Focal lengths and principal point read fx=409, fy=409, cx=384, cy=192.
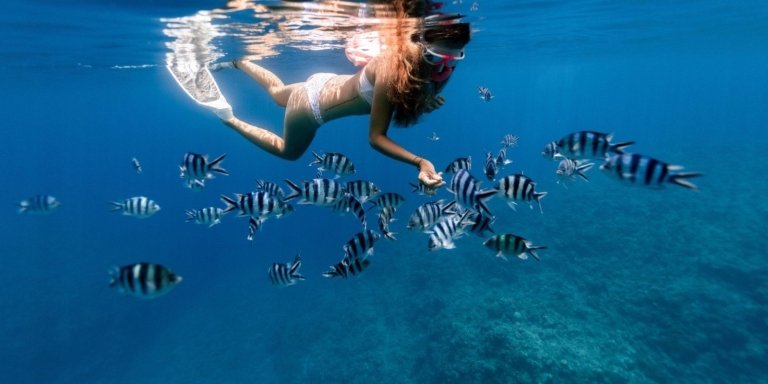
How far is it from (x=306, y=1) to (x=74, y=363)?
19826 millimetres

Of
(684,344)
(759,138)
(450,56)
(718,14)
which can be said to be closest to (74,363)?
(450,56)

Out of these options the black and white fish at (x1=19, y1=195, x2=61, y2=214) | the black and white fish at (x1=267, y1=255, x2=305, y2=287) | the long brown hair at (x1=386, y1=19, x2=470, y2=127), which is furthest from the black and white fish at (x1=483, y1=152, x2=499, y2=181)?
the black and white fish at (x1=19, y1=195, x2=61, y2=214)

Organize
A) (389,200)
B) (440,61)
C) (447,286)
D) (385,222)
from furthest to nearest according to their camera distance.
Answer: (447,286) → (389,200) → (385,222) → (440,61)

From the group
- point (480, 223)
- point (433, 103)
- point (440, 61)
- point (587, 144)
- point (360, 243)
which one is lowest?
point (360, 243)

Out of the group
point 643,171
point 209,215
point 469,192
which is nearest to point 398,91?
point 469,192

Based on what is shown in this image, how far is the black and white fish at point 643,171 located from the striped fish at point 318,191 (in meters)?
3.07

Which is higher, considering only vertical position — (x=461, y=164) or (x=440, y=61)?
(x=440, y=61)

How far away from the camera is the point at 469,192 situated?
3.71 m

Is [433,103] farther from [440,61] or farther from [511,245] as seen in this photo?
[511,245]

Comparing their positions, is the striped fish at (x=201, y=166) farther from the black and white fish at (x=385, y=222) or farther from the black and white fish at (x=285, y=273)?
the black and white fish at (x=385, y=222)

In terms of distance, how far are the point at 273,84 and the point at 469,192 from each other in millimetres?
5820

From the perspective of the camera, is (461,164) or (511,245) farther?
(461,164)

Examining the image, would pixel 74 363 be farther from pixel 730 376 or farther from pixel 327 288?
pixel 730 376

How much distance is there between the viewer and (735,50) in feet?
142
